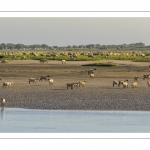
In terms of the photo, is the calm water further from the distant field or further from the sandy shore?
the distant field

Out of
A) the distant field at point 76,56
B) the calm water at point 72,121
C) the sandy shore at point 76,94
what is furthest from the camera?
the distant field at point 76,56

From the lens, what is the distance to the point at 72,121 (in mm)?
15375

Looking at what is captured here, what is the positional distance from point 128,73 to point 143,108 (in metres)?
13.8

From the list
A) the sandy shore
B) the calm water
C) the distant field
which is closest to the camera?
the calm water

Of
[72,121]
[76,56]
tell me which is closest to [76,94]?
[72,121]

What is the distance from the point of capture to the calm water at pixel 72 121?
14.2 metres

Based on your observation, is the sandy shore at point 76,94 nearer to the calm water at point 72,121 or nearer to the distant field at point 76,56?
the calm water at point 72,121

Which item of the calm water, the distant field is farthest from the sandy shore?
the distant field

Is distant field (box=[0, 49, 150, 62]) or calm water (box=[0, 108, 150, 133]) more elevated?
distant field (box=[0, 49, 150, 62])

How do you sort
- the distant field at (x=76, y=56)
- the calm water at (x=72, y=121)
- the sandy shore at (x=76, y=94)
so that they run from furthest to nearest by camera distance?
the distant field at (x=76, y=56), the sandy shore at (x=76, y=94), the calm water at (x=72, y=121)

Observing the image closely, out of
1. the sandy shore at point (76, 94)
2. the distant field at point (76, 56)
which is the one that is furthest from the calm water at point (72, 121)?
the distant field at point (76, 56)

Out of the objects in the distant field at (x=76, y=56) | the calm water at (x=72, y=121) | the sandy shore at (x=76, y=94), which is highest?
the distant field at (x=76, y=56)

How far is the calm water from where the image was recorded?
14.2 m
